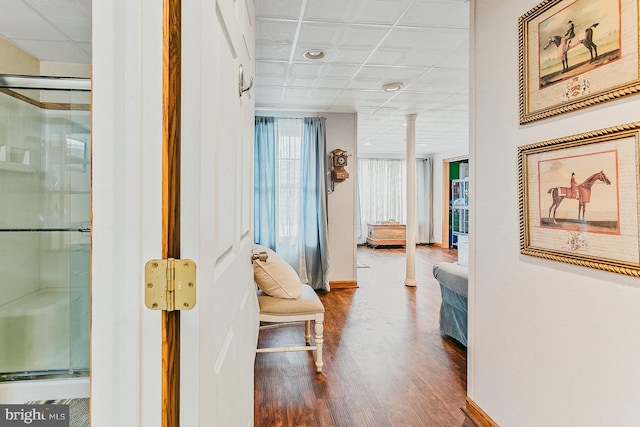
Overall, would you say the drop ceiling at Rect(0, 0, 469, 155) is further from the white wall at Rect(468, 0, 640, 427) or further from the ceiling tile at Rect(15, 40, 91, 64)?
the white wall at Rect(468, 0, 640, 427)

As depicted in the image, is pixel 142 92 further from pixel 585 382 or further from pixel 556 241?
pixel 585 382

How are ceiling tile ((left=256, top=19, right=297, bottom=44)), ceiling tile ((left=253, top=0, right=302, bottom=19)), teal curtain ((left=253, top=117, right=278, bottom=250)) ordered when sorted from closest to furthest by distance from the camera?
ceiling tile ((left=253, top=0, right=302, bottom=19)) < ceiling tile ((left=256, top=19, right=297, bottom=44)) < teal curtain ((left=253, top=117, right=278, bottom=250))

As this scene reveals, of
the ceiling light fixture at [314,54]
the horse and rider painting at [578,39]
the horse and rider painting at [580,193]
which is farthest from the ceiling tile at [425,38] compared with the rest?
the horse and rider painting at [580,193]

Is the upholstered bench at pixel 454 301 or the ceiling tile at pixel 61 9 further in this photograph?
the upholstered bench at pixel 454 301

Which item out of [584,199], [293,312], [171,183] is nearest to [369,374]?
[293,312]

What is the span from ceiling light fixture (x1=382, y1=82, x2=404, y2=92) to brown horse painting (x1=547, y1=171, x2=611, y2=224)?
9.00 ft

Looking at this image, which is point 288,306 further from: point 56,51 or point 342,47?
point 342,47

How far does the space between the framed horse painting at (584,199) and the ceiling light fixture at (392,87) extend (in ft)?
8.23

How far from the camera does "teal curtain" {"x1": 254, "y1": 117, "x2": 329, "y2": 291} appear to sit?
4961 millimetres

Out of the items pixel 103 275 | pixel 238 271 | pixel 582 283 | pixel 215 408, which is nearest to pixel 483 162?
pixel 582 283

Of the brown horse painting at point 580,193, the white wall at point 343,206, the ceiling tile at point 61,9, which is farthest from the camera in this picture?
the white wall at point 343,206

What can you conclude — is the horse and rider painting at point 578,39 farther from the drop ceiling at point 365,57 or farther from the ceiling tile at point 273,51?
the ceiling tile at point 273,51

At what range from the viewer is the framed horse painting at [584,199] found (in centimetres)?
113

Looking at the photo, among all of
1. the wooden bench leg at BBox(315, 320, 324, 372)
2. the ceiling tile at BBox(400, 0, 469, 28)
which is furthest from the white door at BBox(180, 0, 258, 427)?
the ceiling tile at BBox(400, 0, 469, 28)
